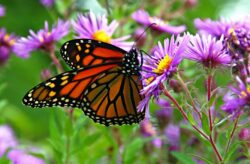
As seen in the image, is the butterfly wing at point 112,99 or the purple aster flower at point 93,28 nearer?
the butterfly wing at point 112,99

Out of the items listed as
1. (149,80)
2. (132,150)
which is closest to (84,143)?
(132,150)

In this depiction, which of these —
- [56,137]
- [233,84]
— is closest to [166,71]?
[233,84]

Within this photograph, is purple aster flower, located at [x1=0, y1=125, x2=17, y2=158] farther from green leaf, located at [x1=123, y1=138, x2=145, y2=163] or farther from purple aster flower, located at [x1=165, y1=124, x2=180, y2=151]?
purple aster flower, located at [x1=165, y1=124, x2=180, y2=151]

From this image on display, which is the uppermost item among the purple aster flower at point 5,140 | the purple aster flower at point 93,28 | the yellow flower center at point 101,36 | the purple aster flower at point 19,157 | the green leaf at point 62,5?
the green leaf at point 62,5

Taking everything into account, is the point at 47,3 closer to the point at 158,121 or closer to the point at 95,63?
the point at 158,121

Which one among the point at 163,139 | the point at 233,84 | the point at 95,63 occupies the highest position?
the point at 95,63

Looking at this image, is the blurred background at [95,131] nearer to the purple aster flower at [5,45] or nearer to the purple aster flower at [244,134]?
the purple aster flower at [5,45]

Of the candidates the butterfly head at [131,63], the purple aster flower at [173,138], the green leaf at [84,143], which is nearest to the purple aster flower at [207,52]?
the butterfly head at [131,63]
